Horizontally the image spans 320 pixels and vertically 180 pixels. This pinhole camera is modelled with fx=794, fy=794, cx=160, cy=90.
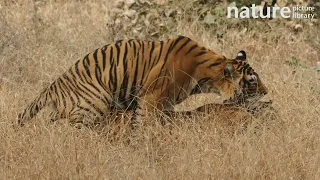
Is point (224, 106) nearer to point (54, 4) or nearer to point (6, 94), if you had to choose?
point (6, 94)

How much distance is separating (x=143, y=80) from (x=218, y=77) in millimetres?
530

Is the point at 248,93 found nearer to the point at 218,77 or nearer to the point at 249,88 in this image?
the point at 249,88

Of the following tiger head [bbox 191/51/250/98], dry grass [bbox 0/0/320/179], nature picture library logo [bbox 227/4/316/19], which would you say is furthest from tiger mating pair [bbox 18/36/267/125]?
nature picture library logo [bbox 227/4/316/19]

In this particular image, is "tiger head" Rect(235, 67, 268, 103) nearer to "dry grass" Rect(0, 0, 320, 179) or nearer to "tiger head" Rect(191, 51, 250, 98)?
"tiger head" Rect(191, 51, 250, 98)

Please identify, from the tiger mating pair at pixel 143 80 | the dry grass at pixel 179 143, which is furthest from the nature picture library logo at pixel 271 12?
the tiger mating pair at pixel 143 80

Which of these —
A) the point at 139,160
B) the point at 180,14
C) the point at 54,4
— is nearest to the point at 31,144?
the point at 139,160

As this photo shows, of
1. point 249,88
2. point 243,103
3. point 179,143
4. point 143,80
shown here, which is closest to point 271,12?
point 249,88

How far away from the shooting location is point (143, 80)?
5.55 m

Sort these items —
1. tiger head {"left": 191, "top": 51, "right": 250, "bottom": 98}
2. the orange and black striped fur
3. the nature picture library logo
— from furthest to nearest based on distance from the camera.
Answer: the nature picture library logo
tiger head {"left": 191, "top": 51, "right": 250, "bottom": 98}
the orange and black striped fur

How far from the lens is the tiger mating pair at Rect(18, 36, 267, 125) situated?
5438 mm

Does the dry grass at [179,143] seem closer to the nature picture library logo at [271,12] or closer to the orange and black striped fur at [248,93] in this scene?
the orange and black striped fur at [248,93]

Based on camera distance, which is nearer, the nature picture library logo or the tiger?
the tiger

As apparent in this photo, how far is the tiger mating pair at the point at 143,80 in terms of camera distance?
214 inches

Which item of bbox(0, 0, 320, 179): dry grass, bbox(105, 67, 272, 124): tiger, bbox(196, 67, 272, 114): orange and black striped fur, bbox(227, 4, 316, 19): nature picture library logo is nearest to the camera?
bbox(0, 0, 320, 179): dry grass
